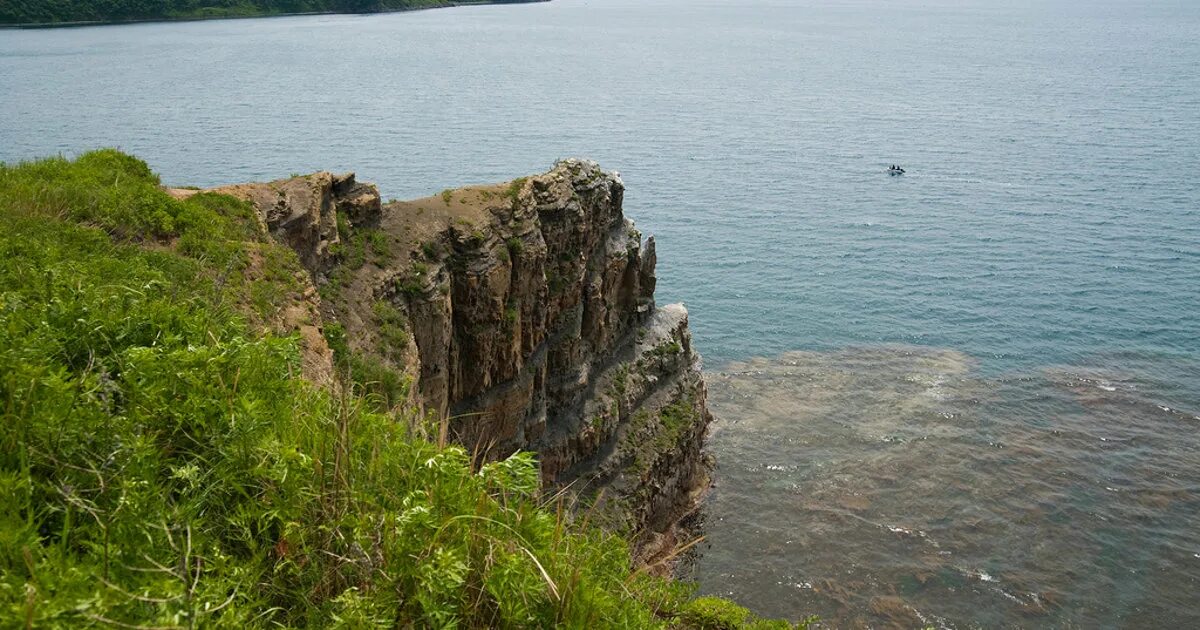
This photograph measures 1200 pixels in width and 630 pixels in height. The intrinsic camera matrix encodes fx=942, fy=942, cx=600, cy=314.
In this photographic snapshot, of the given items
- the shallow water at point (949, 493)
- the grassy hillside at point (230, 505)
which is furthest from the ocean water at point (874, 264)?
the grassy hillside at point (230, 505)

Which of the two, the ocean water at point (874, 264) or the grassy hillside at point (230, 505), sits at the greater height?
the grassy hillside at point (230, 505)

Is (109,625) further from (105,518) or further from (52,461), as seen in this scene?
(52,461)

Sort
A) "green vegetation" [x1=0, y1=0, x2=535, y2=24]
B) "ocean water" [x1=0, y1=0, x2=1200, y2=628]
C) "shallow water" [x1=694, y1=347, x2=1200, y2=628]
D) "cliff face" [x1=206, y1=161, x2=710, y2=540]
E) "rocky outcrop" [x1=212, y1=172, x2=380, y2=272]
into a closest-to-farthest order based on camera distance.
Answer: "rocky outcrop" [x1=212, y1=172, x2=380, y2=272] < "cliff face" [x1=206, y1=161, x2=710, y2=540] < "shallow water" [x1=694, y1=347, x2=1200, y2=628] < "ocean water" [x1=0, y1=0, x2=1200, y2=628] < "green vegetation" [x1=0, y1=0, x2=535, y2=24]

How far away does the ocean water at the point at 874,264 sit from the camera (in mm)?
44812

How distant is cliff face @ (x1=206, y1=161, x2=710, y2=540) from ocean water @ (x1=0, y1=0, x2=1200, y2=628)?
6.26 metres

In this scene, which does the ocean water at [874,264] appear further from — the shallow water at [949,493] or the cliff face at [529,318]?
the cliff face at [529,318]

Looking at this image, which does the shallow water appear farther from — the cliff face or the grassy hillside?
the grassy hillside

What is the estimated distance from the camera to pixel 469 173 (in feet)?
282

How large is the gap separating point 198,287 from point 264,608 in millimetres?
11492

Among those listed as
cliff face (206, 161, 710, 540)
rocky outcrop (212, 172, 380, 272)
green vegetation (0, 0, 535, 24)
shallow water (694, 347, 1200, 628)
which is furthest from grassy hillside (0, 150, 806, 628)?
green vegetation (0, 0, 535, 24)

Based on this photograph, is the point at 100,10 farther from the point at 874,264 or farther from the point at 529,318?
the point at 529,318

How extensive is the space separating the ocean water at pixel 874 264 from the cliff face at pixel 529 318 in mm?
6260

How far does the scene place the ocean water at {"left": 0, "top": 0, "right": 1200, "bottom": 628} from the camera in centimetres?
4481

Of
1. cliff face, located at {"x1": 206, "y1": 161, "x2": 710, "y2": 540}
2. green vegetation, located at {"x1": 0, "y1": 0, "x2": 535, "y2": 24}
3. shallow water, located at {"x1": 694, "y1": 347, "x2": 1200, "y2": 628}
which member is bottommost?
shallow water, located at {"x1": 694, "y1": 347, "x2": 1200, "y2": 628}
